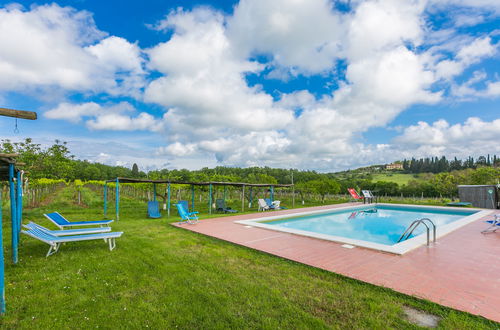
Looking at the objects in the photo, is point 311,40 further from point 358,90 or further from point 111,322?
point 111,322

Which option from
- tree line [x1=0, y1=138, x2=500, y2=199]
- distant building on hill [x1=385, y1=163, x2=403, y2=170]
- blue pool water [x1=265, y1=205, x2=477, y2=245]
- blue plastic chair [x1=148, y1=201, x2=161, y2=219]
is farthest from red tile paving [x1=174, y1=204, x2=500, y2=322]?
distant building on hill [x1=385, y1=163, x2=403, y2=170]

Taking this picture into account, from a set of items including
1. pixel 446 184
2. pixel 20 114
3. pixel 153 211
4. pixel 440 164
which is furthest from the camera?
pixel 440 164

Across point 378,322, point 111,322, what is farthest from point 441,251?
point 111,322

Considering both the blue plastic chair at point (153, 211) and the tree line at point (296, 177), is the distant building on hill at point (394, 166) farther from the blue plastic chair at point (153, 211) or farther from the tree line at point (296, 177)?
the blue plastic chair at point (153, 211)

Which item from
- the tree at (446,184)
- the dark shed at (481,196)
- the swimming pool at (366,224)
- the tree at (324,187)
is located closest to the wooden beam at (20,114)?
the swimming pool at (366,224)

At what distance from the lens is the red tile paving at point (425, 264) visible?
3090 millimetres

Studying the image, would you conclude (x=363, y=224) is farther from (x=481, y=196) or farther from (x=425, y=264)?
(x=481, y=196)

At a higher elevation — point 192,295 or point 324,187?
point 324,187

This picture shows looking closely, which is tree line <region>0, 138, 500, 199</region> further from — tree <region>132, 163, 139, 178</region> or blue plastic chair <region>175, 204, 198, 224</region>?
tree <region>132, 163, 139, 178</region>

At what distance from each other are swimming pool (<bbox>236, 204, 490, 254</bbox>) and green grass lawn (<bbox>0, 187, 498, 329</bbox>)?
241 centimetres

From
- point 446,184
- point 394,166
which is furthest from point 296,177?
point 394,166

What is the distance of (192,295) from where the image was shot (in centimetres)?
310

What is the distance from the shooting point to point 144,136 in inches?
938

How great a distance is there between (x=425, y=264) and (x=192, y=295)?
3959 millimetres
